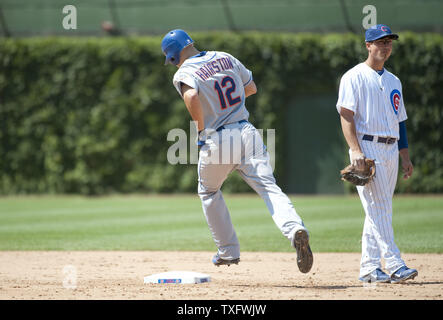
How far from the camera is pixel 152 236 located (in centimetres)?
986

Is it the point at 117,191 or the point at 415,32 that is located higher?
the point at 415,32

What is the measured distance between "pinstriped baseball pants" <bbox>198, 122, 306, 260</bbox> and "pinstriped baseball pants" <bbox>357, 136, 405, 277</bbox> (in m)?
0.71

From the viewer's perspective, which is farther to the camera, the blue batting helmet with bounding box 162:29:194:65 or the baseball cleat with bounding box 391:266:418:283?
the blue batting helmet with bounding box 162:29:194:65

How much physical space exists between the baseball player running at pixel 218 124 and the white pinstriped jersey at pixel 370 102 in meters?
0.85

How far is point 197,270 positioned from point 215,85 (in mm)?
2160

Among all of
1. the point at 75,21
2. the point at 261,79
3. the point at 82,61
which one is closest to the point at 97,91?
the point at 82,61

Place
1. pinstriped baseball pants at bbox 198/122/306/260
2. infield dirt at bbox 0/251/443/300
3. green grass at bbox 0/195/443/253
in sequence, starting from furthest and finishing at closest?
green grass at bbox 0/195/443/253, pinstriped baseball pants at bbox 198/122/306/260, infield dirt at bbox 0/251/443/300

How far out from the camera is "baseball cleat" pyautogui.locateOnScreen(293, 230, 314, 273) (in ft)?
16.5

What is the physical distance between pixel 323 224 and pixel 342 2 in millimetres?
9552

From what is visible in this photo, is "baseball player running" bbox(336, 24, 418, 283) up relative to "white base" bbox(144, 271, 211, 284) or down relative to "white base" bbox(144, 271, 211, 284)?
up
